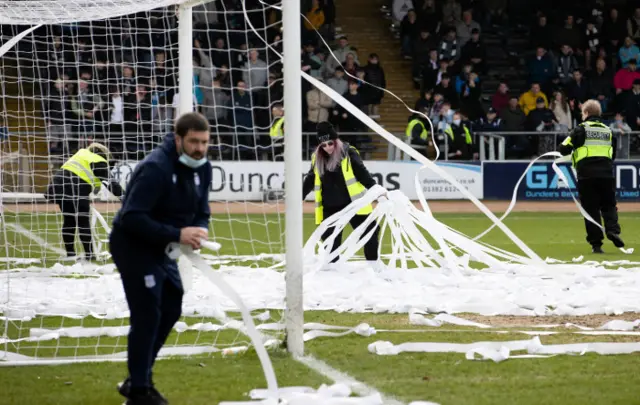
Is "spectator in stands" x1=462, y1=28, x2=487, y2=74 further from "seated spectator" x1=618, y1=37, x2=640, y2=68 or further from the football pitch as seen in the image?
the football pitch

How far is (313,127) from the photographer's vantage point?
25.5 meters

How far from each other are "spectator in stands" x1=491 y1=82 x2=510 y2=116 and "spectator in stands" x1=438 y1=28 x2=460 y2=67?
4.87ft

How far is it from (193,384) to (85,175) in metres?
7.30

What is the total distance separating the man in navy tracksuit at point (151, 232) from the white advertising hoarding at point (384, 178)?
675 inches

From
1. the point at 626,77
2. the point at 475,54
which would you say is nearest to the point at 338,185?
the point at 475,54

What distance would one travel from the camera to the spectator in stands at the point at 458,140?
25719mm

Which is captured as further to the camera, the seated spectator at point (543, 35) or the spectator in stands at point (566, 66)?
the seated spectator at point (543, 35)

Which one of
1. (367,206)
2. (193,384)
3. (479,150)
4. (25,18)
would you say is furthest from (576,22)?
(193,384)

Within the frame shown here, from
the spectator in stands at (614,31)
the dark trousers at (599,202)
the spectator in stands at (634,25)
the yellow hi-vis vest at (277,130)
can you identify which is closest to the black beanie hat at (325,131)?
the yellow hi-vis vest at (277,130)

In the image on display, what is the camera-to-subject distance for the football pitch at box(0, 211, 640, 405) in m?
6.81

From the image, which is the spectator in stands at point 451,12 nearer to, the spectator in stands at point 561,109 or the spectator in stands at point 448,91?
the spectator in stands at point 448,91

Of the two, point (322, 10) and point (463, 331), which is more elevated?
point (322, 10)

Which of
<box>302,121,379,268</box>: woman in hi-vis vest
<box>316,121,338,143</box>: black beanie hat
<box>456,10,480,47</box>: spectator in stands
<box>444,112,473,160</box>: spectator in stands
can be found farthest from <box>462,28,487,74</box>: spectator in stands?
<box>316,121,338,143</box>: black beanie hat

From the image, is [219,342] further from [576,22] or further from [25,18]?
[576,22]
